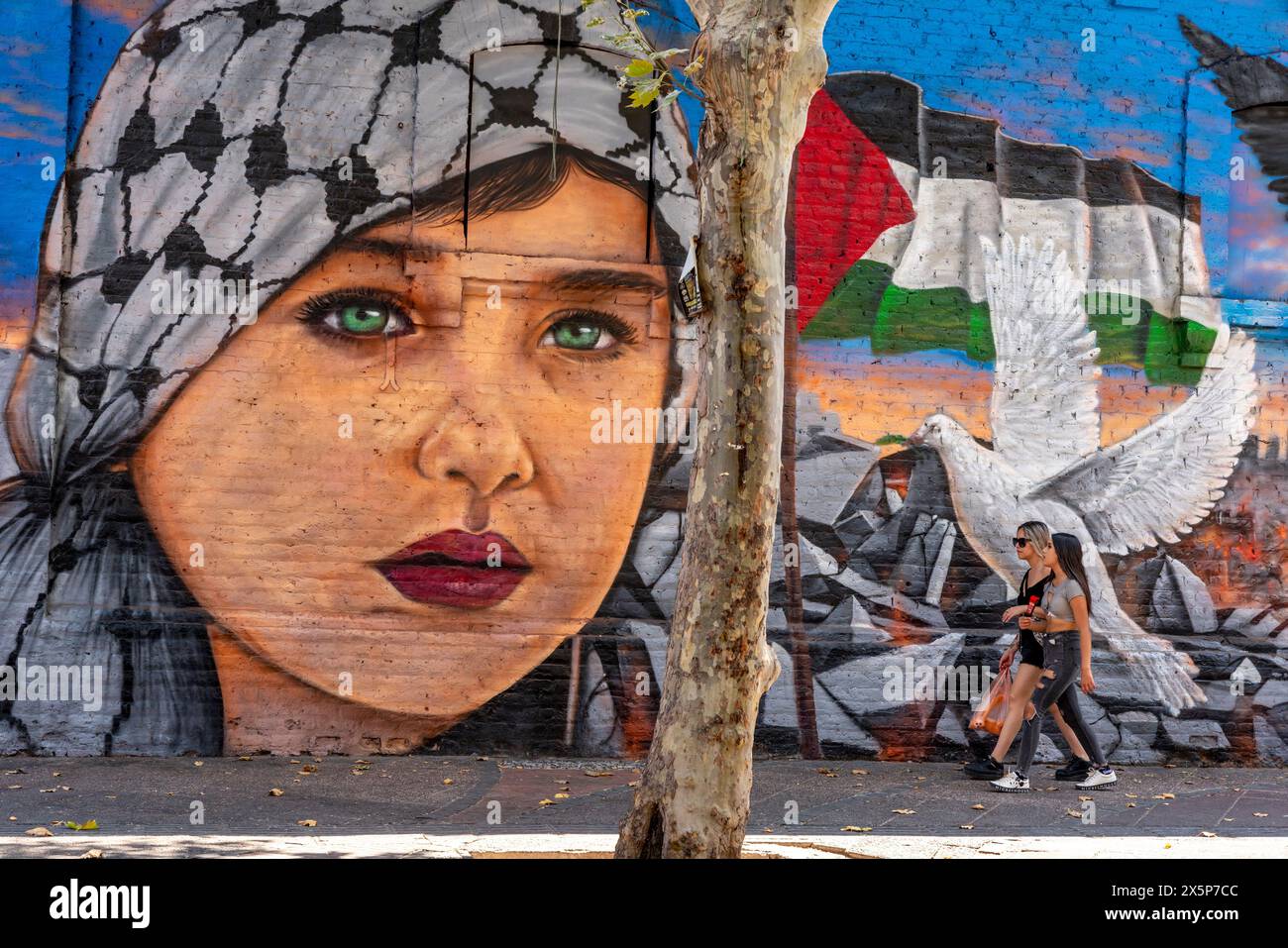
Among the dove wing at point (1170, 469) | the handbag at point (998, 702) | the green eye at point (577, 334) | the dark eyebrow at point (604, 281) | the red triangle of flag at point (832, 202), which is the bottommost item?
the handbag at point (998, 702)

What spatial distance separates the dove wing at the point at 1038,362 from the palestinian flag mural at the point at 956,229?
0.12m

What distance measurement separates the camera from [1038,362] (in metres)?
9.81

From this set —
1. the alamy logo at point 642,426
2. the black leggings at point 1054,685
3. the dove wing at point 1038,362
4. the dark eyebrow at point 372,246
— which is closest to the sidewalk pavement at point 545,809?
the black leggings at point 1054,685

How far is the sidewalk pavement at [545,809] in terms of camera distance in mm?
6434

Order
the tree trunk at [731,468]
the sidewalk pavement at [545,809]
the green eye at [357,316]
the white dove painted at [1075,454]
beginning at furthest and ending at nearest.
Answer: the white dove painted at [1075,454] → the green eye at [357,316] → the sidewalk pavement at [545,809] → the tree trunk at [731,468]

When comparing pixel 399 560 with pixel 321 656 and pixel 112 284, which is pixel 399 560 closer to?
pixel 321 656

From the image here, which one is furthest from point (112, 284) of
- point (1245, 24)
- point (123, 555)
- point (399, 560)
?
point (1245, 24)

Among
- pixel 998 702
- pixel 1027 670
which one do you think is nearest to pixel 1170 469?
pixel 1027 670

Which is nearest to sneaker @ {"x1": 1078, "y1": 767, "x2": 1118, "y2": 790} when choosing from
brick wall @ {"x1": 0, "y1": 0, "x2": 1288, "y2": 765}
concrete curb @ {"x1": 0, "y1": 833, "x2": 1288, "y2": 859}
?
brick wall @ {"x1": 0, "y1": 0, "x2": 1288, "y2": 765}

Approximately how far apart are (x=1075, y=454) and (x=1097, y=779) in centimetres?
251

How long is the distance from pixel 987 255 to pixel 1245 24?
108 inches

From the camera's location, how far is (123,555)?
864 cm

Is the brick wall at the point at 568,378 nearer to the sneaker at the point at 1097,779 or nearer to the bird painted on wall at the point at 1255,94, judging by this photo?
the bird painted on wall at the point at 1255,94

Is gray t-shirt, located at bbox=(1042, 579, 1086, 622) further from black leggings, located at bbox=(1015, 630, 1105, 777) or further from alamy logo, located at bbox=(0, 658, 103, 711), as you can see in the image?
alamy logo, located at bbox=(0, 658, 103, 711)
